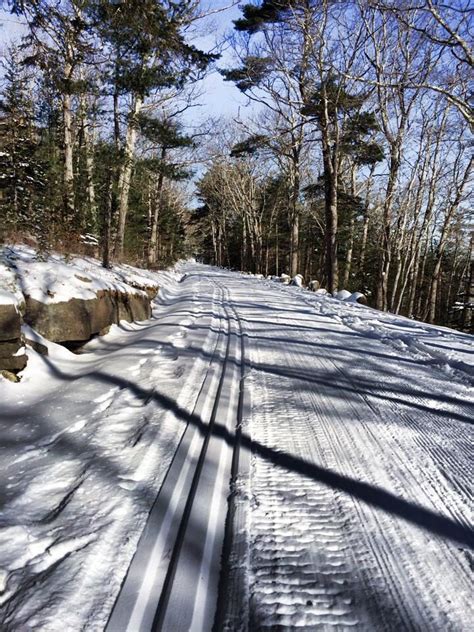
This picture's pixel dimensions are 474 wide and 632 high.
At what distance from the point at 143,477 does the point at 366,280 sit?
35.5 m

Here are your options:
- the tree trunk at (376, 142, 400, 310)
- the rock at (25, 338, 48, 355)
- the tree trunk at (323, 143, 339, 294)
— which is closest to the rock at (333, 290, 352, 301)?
the tree trunk at (323, 143, 339, 294)

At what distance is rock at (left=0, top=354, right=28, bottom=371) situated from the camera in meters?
3.73

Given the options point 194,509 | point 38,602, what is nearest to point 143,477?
point 194,509

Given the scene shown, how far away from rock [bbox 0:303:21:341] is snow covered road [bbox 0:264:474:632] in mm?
590

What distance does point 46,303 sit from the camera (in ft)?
16.2

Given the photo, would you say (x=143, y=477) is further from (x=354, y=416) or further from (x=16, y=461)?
(x=354, y=416)

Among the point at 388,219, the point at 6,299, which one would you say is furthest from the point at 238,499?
the point at 388,219

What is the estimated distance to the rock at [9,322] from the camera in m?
3.67

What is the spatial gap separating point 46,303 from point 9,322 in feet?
4.17

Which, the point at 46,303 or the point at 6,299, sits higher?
the point at 6,299

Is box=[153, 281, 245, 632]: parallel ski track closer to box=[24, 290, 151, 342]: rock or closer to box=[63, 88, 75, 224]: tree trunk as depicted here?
box=[24, 290, 151, 342]: rock

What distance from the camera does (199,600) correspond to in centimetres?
152

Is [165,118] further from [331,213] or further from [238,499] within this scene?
[238,499]

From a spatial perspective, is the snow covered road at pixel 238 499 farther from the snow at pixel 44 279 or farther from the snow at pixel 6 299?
the snow at pixel 44 279
